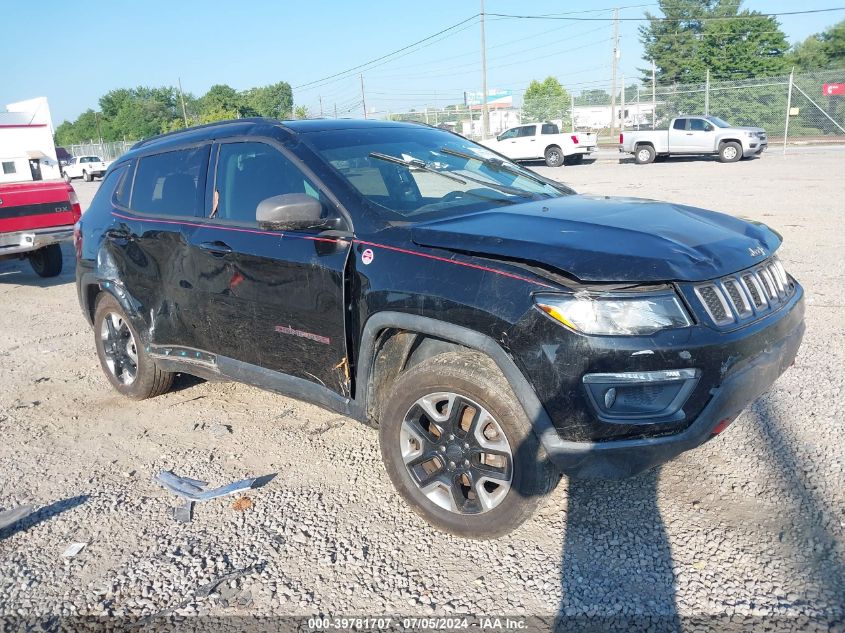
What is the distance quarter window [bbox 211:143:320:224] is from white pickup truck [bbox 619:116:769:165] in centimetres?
2408

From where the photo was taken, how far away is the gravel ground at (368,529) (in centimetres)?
288

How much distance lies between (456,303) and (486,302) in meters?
0.15

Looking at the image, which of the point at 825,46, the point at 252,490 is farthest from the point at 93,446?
the point at 825,46

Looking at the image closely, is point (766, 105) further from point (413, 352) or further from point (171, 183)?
point (413, 352)

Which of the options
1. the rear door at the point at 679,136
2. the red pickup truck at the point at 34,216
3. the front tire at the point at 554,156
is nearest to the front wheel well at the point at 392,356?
the red pickup truck at the point at 34,216

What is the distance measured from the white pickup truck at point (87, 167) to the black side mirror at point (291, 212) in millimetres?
42677

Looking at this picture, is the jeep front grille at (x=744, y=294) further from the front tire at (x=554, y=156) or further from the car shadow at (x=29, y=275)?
the front tire at (x=554, y=156)

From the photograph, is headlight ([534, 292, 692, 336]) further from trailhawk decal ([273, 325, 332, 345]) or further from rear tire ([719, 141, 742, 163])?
rear tire ([719, 141, 742, 163])

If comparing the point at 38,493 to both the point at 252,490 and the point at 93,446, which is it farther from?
the point at 252,490

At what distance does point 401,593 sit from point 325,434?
66.9 inches

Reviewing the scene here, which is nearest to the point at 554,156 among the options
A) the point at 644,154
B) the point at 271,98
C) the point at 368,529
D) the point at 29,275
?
the point at 644,154

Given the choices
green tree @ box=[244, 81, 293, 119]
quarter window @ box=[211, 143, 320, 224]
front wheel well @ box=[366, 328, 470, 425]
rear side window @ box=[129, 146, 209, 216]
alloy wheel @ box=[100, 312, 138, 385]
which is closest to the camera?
front wheel well @ box=[366, 328, 470, 425]

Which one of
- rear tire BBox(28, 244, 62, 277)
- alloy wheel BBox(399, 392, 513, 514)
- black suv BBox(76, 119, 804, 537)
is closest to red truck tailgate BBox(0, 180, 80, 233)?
rear tire BBox(28, 244, 62, 277)

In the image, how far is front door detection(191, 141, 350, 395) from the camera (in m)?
3.62
